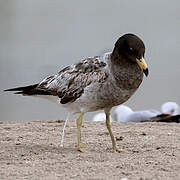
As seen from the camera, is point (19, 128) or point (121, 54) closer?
point (121, 54)

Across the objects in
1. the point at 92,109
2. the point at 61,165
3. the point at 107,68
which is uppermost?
the point at 107,68

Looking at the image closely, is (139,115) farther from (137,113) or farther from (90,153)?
(90,153)

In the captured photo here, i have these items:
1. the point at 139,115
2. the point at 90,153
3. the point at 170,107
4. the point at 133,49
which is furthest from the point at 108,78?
the point at 170,107

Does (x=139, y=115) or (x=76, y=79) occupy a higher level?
(x=76, y=79)

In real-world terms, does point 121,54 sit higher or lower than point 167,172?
higher

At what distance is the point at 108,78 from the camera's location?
140 inches

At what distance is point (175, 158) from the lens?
3377 mm

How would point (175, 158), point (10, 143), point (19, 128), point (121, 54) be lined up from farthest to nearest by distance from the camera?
point (19, 128) < point (10, 143) < point (121, 54) < point (175, 158)

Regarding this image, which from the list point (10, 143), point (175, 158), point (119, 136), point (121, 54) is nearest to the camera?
point (175, 158)

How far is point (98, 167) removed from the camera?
3.09 meters

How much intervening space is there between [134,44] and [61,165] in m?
1.01

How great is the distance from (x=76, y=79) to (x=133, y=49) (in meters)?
0.51

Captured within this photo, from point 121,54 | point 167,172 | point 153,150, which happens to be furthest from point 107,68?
point 167,172

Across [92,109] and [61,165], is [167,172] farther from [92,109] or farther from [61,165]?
[92,109]
